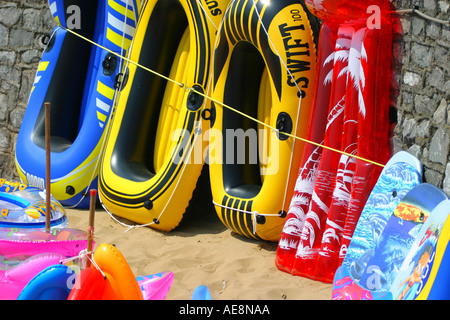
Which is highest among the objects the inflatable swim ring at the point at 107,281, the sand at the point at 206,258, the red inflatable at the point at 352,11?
the red inflatable at the point at 352,11

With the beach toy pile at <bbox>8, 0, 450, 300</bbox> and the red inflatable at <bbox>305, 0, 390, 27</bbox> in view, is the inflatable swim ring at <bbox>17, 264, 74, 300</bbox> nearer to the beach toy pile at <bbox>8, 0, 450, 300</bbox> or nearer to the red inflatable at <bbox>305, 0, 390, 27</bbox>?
the beach toy pile at <bbox>8, 0, 450, 300</bbox>

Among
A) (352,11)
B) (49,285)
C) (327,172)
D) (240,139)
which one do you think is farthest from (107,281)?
(240,139)

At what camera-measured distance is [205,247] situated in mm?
4203

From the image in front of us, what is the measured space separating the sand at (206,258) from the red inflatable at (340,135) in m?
0.17

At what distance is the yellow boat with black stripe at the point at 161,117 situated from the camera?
14.5ft

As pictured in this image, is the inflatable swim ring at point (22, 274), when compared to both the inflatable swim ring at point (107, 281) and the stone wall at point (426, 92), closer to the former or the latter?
the inflatable swim ring at point (107, 281)

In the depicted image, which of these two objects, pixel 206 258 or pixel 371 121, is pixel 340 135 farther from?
pixel 206 258

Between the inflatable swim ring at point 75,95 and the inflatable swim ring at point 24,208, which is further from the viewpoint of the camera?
the inflatable swim ring at point 75,95

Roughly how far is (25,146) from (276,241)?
2.19 m

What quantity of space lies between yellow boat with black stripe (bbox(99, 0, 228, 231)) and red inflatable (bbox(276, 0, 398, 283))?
0.94 meters

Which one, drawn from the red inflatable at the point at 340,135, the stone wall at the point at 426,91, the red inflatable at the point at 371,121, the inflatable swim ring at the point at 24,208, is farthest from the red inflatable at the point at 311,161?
the inflatable swim ring at the point at 24,208

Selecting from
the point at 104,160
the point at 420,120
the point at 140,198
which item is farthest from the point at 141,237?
the point at 420,120

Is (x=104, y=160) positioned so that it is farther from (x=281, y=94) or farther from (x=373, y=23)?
(x=373, y=23)

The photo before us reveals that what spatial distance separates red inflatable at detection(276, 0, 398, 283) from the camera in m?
3.41
